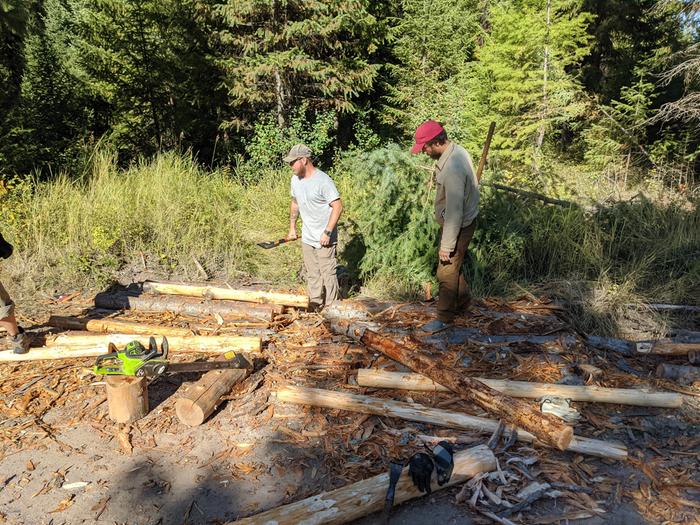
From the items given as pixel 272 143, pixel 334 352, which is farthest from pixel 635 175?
pixel 334 352

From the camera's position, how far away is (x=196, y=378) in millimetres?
4582

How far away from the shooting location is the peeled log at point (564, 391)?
12.6 feet

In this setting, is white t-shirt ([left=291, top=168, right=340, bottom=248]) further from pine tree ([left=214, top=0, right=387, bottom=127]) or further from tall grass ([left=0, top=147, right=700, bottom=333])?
pine tree ([left=214, top=0, right=387, bottom=127])

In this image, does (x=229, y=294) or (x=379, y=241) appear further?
(x=379, y=241)

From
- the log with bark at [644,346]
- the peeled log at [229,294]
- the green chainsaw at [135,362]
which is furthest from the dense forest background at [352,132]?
the green chainsaw at [135,362]

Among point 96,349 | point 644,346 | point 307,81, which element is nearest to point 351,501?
point 96,349

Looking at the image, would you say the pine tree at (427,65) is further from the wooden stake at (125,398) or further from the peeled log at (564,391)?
the wooden stake at (125,398)

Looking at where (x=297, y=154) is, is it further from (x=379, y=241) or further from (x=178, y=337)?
(x=178, y=337)

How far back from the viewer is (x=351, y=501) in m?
2.78

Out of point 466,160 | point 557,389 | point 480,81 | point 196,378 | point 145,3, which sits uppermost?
point 145,3

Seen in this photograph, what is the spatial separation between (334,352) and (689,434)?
3.04 m

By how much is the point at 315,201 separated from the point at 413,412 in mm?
2705

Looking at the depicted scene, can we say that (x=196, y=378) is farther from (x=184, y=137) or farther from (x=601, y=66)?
(x=601, y=66)

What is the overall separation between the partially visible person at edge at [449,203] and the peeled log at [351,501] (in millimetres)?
2034
